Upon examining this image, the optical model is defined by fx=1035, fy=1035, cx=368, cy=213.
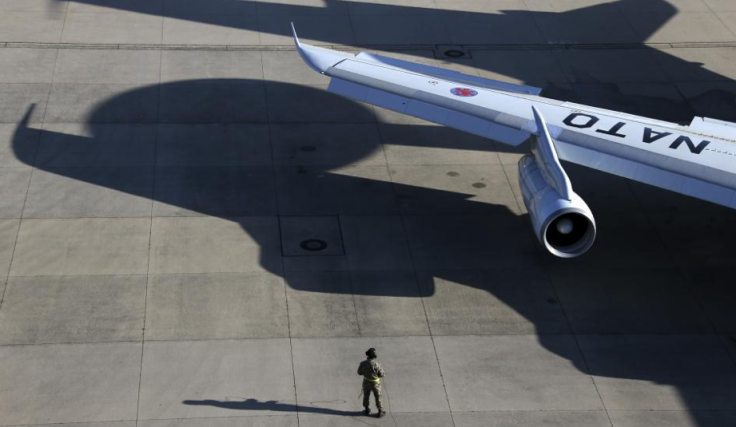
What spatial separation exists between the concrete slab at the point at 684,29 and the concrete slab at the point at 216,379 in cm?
1991

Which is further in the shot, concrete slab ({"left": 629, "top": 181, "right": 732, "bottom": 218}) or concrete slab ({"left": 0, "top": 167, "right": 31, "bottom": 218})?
concrete slab ({"left": 629, "top": 181, "right": 732, "bottom": 218})

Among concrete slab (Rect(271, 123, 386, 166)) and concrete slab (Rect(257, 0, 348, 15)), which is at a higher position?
concrete slab (Rect(271, 123, 386, 166))

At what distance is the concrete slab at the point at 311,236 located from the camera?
893 inches

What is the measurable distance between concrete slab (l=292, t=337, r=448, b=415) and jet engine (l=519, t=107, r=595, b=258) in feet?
10.6

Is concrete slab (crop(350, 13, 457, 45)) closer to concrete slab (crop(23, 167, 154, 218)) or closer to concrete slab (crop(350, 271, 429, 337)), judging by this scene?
concrete slab (crop(23, 167, 154, 218))

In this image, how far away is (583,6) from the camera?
118ft

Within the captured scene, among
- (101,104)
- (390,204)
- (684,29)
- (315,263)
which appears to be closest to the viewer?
(315,263)

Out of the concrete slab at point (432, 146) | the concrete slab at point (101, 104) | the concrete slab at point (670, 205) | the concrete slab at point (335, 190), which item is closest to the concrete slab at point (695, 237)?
the concrete slab at point (670, 205)

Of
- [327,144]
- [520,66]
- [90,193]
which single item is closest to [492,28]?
[520,66]

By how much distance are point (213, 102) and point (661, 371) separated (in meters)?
14.5

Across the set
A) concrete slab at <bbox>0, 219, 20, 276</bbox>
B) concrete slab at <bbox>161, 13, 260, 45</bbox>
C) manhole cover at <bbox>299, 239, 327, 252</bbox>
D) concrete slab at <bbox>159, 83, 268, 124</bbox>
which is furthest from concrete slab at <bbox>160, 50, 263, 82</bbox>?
manhole cover at <bbox>299, 239, 327, 252</bbox>

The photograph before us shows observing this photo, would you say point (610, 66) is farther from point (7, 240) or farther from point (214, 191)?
point (7, 240)

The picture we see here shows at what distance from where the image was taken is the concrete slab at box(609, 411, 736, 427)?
1847cm

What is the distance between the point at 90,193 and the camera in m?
24.3
